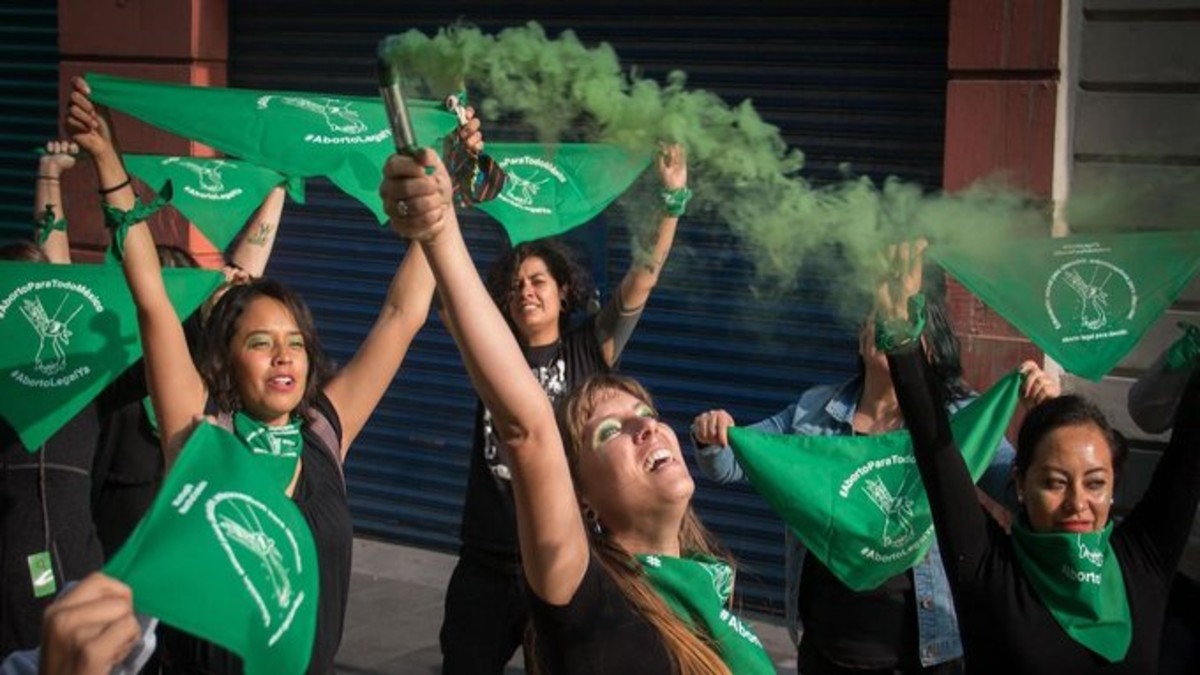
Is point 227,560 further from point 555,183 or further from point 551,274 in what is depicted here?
point 551,274

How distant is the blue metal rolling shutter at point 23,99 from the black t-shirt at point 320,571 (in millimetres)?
7402

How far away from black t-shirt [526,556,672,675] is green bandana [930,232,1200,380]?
7.11 feet

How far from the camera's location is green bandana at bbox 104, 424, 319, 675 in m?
2.46

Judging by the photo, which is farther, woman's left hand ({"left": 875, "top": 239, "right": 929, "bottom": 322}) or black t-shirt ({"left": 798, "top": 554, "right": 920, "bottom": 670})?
black t-shirt ({"left": 798, "top": 554, "right": 920, "bottom": 670})

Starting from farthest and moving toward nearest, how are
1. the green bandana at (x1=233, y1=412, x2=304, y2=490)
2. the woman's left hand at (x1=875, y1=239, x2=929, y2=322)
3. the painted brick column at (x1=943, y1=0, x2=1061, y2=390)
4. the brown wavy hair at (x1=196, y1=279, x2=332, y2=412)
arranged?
the painted brick column at (x1=943, y1=0, x2=1061, y2=390)
the brown wavy hair at (x1=196, y1=279, x2=332, y2=412)
the woman's left hand at (x1=875, y1=239, x2=929, y2=322)
the green bandana at (x1=233, y1=412, x2=304, y2=490)

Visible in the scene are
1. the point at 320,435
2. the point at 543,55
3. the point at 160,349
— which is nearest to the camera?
the point at 160,349

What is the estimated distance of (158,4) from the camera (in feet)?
33.0

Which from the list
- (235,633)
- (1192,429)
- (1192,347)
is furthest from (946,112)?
(235,633)

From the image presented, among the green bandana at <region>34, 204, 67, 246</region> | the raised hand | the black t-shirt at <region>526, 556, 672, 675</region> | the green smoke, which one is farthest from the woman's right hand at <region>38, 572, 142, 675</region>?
the raised hand

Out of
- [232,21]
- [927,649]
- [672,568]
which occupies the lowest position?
[927,649]

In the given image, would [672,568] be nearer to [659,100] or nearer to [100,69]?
[659,100]

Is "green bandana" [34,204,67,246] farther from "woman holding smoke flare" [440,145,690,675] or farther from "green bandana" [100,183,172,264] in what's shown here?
"green bandana" [100,183,172,264]

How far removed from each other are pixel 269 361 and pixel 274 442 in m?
0.26

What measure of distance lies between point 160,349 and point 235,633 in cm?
164
